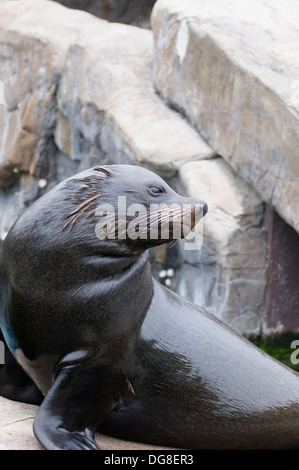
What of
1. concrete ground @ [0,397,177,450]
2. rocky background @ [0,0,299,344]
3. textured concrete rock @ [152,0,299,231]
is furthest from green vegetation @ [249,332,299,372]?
concrete ground @ [0,397,177,450]

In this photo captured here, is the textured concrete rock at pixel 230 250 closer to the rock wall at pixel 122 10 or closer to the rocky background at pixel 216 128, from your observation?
the rocky background at pixel 216 128

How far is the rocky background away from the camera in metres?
6.74

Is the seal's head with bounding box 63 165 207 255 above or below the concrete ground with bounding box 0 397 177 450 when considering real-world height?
above

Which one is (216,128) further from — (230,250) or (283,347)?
(283,347)

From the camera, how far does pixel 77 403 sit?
343 centimetres

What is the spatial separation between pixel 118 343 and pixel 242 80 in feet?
13.3

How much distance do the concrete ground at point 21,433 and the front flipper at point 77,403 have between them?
11cm

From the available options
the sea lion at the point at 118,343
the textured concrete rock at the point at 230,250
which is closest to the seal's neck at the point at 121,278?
the sea lion at the point at 118,343

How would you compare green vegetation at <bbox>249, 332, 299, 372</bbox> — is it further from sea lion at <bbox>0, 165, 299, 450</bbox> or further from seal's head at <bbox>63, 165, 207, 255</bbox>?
seal's head at <bbox>63, 165, 207, 255</bbox>

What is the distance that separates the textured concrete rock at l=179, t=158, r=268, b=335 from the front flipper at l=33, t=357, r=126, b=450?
343 centimetres

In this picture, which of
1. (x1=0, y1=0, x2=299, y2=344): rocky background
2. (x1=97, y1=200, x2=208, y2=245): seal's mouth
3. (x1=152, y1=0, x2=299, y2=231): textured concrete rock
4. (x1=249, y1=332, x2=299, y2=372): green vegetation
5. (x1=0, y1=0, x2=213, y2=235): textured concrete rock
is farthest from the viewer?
(x1=0, y1=0, x2=213, y2=235): textured concrete rock

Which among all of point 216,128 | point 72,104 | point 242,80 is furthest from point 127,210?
point 72,104

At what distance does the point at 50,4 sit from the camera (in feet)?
36.9
